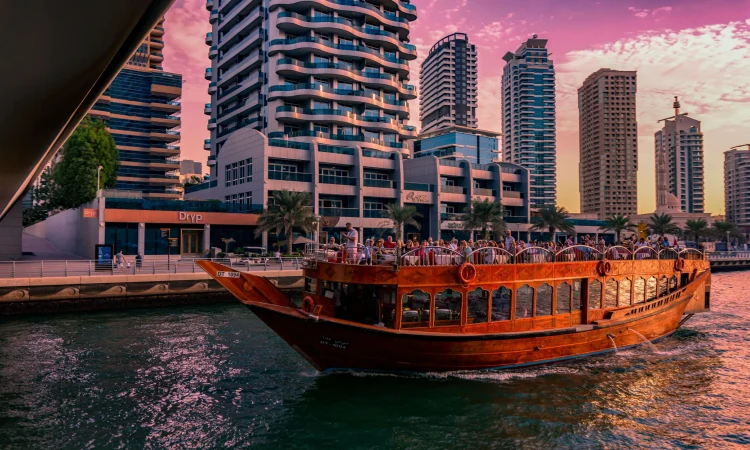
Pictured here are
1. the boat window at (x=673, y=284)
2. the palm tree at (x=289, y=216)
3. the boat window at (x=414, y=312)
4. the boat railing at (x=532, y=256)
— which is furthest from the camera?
the palm tree at (x=289, y=216)

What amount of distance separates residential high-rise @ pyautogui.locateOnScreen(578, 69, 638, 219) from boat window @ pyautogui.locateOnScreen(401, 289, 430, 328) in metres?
162

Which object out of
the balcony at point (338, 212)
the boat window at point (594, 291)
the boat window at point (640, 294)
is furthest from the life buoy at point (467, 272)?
the balcony at point (338, 212)

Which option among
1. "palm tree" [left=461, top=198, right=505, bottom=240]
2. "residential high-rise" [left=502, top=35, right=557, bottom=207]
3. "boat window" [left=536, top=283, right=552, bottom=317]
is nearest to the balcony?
"palm tree" [left=461, top=198, right=505, bottom=240]

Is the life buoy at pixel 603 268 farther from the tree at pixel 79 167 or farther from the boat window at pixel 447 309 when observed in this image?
the tree at pixel 79 167

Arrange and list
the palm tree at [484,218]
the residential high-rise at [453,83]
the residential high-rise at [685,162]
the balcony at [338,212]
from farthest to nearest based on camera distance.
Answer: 1. the residential high-rise at [685,162]
2. the residential high-rise at [453,83]
3. the balcony at [338,212]
4. the palm tree at [484,218]

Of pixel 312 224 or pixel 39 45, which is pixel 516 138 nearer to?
pixel 312 224

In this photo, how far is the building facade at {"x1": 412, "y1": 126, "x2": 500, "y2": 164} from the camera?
100062 millimetres

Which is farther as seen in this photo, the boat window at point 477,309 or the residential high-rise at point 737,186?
the residential high-rise at point 737,186

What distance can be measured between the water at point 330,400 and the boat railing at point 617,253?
143 inches

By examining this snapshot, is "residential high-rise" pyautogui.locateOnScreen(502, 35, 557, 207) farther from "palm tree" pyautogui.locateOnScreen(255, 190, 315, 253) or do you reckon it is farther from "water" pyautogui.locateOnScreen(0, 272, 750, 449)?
"water" pyautogui.locateOnScreen(0, 272, 750, 449)

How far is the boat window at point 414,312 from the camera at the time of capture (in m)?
14.7

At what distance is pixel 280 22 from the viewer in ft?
203

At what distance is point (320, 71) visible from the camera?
6262 centimetres

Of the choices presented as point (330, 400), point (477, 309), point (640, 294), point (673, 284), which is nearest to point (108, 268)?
point (330, 400)
